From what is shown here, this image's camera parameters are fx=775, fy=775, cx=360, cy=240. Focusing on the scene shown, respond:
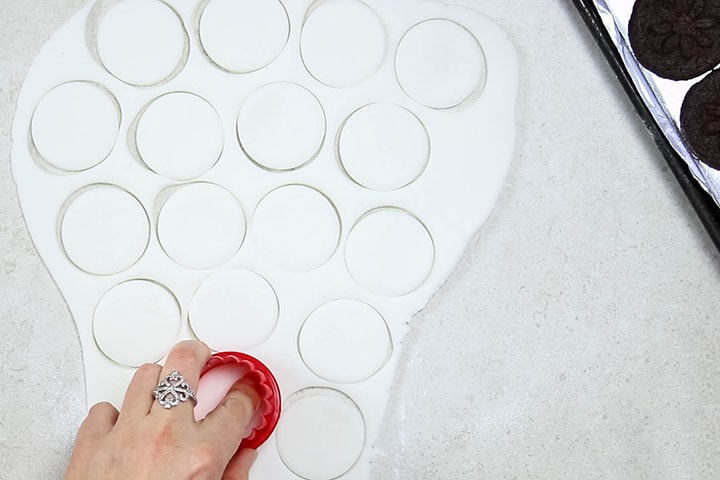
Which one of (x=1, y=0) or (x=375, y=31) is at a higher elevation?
(x=1, y=0)

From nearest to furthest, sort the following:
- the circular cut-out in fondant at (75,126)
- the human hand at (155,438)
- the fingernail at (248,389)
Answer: the human hand at (155,438), the fingernail at (248,389), the circular cut-out in fondant at (75,126)

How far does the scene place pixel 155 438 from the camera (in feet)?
2.54

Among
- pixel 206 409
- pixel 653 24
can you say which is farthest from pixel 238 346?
pixel 653 24

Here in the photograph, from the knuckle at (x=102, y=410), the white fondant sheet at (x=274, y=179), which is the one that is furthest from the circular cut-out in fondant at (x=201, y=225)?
the knuckle at (x=102, y=410)

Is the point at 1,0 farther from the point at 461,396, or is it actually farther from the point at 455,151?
the point at 461,396

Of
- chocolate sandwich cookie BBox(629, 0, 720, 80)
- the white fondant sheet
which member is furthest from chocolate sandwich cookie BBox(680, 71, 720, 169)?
the white fondant sheet

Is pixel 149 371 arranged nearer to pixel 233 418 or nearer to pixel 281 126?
pixel 233 418

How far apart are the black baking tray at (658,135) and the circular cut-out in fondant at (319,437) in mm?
525

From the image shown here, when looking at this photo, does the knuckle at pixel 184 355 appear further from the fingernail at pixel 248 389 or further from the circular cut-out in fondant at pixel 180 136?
the circular cut-out in fondant at pixel 180 136

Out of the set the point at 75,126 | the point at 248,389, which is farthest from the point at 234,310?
the point at 75,126

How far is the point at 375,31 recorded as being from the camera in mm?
1053

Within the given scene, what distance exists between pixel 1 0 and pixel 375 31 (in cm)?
51

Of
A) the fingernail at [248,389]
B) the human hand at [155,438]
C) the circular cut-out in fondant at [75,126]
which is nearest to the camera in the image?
the human hand at [155,438]

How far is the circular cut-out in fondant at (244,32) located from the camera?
3.43 ft
